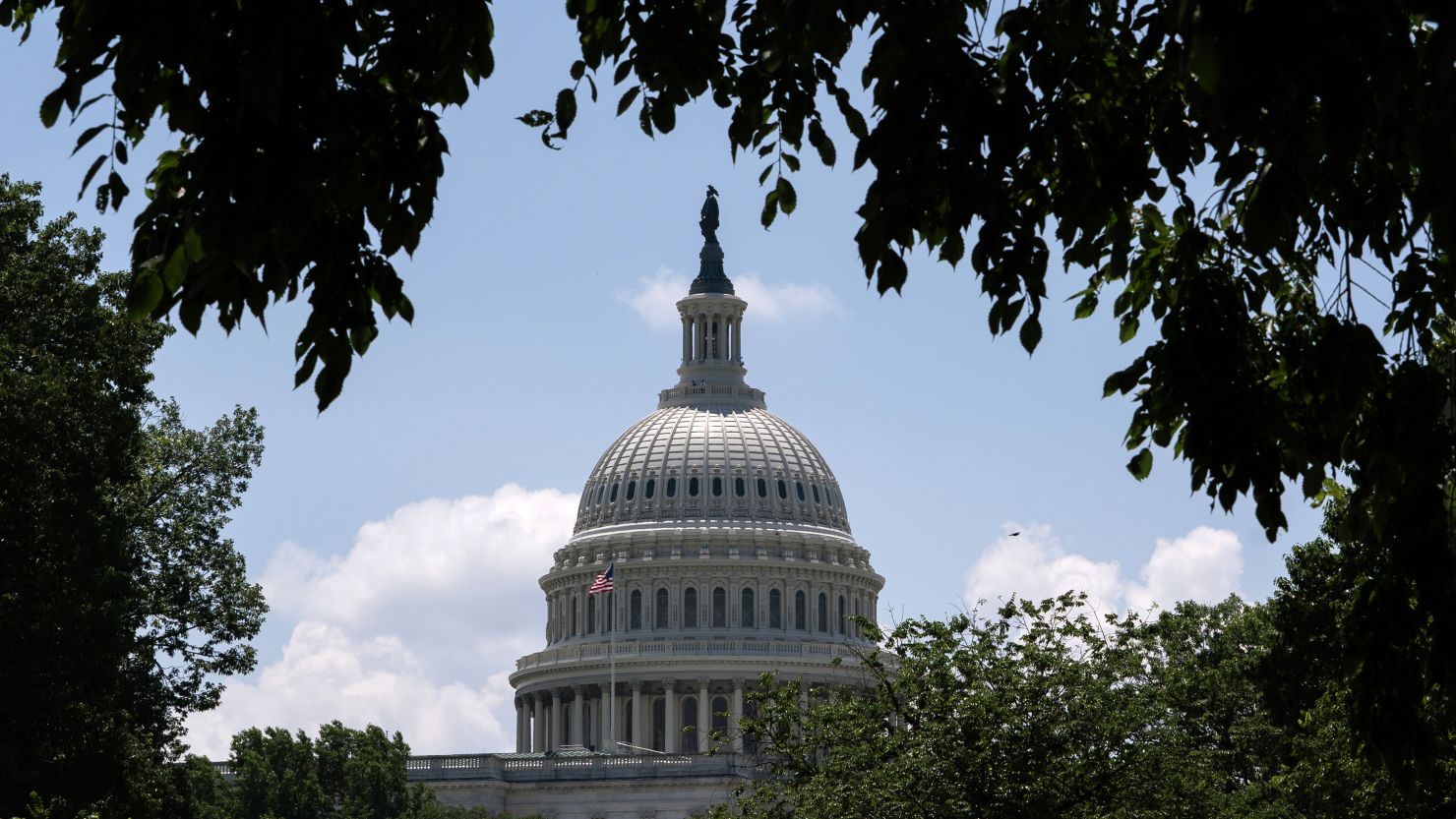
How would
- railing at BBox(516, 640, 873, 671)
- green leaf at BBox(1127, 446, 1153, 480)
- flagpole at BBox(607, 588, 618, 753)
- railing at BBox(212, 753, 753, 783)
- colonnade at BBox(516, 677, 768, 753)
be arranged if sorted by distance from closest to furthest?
1. green leaf at BBox(1127, 446, 1153, 480)
2. railing at BBox(212, 753, 753, 783)
3. flagpole at BBox(607, 588, 618, 753)
4. colonnade at BBox(516, 677, 768, 753)
5. railing at BBox(516, 640, 873, 671)

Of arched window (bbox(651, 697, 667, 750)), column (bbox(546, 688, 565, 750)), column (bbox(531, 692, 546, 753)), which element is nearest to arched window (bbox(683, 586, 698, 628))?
arched window (bbox(651, 697, 667, 750))

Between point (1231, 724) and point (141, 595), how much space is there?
125 feet

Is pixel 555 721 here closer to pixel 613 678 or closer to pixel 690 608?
pixel 613 678

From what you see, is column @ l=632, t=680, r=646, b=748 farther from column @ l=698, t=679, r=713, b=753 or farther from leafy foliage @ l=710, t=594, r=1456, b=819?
leafy foliage @ l=710, t=594, r=1456, b=819

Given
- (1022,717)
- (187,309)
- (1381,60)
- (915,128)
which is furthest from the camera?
(1022,717)

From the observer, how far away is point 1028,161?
13.9 metres

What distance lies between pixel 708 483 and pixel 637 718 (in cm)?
2108

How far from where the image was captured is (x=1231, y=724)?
251ft

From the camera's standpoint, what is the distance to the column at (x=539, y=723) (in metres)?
193

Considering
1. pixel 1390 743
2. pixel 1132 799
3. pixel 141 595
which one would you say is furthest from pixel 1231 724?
pixel 1390 743

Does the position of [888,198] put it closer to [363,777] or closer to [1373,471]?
[1373,471]

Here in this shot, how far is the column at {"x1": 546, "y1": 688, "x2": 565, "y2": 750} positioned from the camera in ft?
625

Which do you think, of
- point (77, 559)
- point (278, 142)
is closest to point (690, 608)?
point (77, 559)

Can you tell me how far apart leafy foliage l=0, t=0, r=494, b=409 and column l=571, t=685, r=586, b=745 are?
7039 inches
